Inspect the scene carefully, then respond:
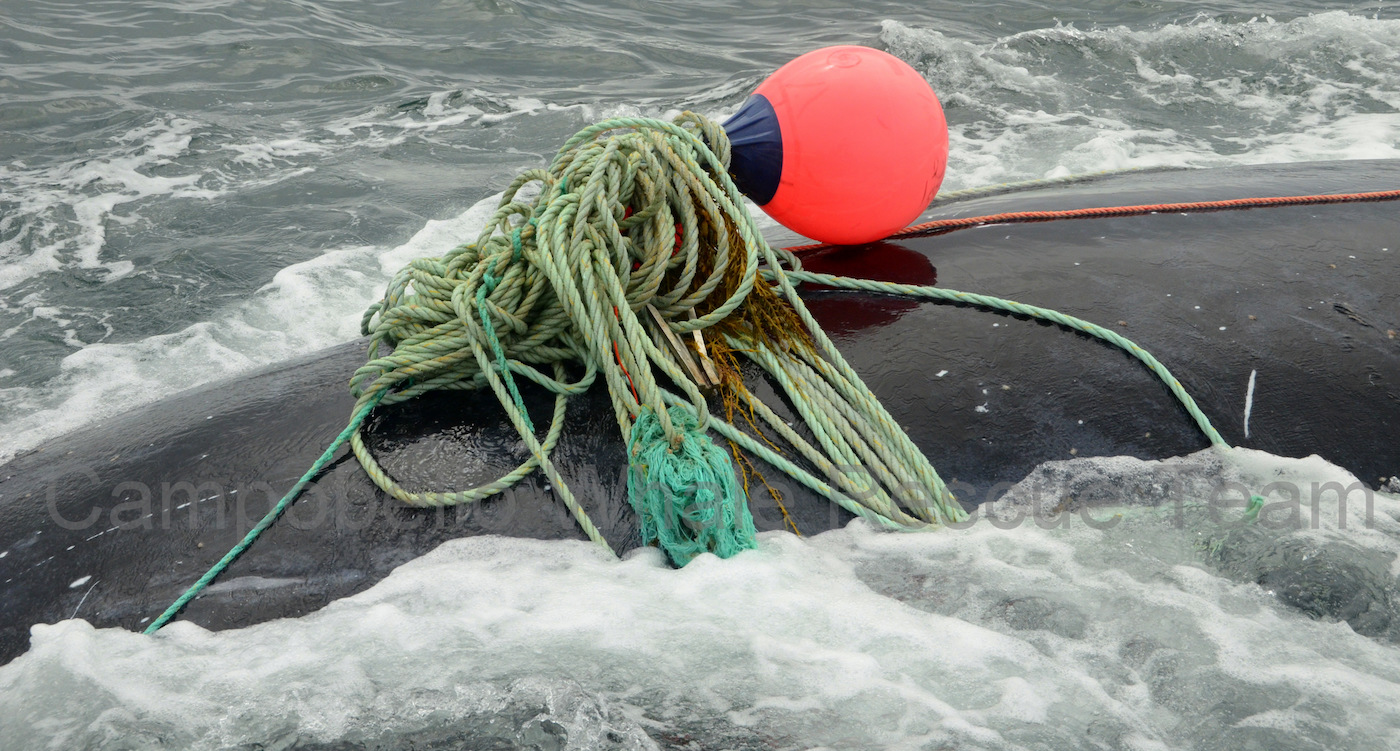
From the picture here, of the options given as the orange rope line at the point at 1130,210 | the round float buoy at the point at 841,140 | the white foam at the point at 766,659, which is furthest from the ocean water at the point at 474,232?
the orange rope line at the point at 1130,210

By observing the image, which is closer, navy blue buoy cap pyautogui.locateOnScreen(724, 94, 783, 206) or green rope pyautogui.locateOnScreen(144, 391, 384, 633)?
green rope pyautogui.locateOnScreen(144, 391, 384, 633)

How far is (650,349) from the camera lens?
2.19 m

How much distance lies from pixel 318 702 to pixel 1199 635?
69.4 inches

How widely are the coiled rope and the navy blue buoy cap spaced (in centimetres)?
23

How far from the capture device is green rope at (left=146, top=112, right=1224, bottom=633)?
211cm

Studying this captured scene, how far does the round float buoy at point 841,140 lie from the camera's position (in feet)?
8.50

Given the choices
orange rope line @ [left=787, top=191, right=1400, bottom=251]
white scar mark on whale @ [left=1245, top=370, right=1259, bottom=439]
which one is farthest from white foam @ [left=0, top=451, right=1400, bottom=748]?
orange rope line @ [left=787, top=191, right=1400, bottom=251]

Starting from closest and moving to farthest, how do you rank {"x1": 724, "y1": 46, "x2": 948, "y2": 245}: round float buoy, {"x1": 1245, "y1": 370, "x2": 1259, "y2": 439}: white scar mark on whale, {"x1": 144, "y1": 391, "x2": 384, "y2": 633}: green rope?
{"x1": 144, "y1": 391, "x2": 384, "y2": 633}: green rope → {"x1": 1245, "y1": 370, "x2": 1259, "y2": 439}: white scar mark on whale → {"x1": 724, "y1": 46, "x2": 948, "y2": 245}: round float buoy

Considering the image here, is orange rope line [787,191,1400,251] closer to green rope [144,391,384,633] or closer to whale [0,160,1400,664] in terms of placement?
whale [0,160,1400,664]

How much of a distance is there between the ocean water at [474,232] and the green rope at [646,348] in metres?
0.13

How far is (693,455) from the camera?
2.03m

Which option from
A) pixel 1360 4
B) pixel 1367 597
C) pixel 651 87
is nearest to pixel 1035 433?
pixel 1367 597

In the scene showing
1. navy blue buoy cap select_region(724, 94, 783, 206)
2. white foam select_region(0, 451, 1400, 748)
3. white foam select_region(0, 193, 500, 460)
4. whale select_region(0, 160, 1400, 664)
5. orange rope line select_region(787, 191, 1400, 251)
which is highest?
navy blue buoy cap select_region(724, 94, 783, 206)

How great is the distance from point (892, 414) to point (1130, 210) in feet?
4.37
